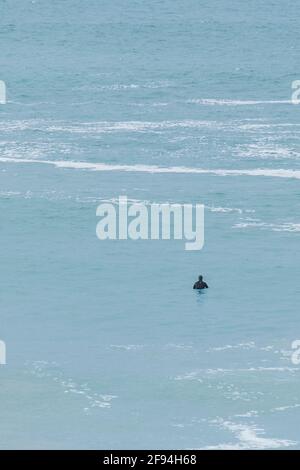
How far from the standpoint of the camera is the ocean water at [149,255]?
219ft

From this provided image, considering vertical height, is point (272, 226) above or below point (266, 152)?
below

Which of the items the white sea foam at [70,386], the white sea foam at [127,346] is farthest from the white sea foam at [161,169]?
the white sea foam at [70,386]

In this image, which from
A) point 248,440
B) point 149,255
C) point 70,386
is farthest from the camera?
point 149,255

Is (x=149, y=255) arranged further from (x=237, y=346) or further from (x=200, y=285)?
(x=237, y=346)

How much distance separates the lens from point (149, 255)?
8794 cm

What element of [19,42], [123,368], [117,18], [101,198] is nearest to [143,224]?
[101,198]

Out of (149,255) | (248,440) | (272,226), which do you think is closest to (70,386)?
(248,440)

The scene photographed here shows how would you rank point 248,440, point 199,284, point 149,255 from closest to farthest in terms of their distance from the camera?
point 248,440
point 199,284
point 149,255

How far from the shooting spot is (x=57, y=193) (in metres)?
100

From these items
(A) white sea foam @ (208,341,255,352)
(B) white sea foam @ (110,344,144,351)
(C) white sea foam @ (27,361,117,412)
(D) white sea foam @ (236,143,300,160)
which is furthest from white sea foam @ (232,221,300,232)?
(C) white sea foam @ (27,361,117,412)

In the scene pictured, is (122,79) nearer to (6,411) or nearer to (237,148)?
(237,148)

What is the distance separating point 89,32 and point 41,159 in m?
61.8

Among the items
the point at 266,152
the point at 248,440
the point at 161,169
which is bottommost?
the point at 248,440

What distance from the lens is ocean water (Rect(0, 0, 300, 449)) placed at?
2630 inches
